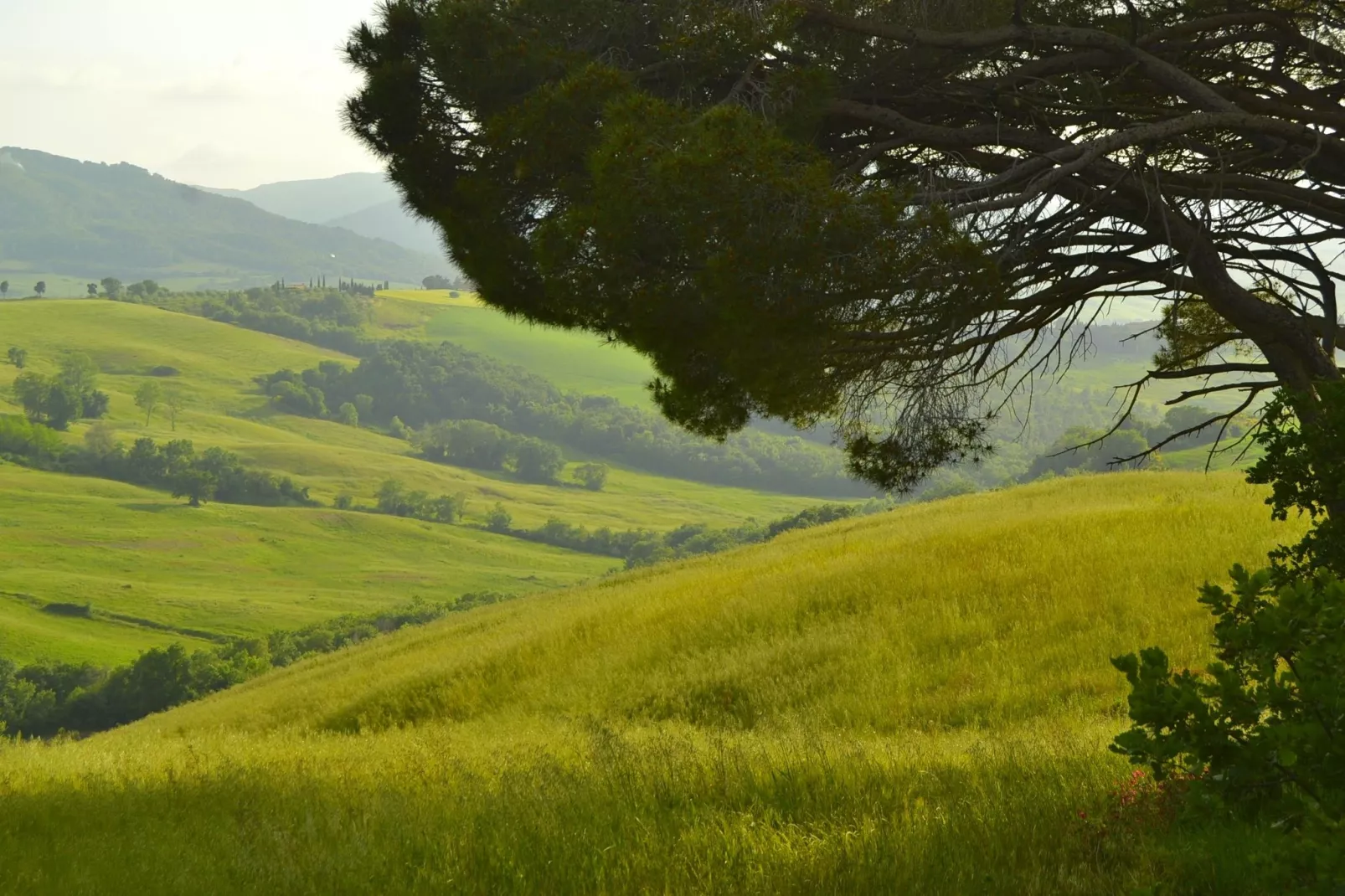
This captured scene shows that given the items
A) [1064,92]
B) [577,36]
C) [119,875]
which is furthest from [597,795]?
[1064,92]

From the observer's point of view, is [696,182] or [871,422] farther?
[871,422]

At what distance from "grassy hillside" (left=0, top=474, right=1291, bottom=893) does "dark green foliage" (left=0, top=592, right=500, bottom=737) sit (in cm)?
6035

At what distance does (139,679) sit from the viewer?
288 ft

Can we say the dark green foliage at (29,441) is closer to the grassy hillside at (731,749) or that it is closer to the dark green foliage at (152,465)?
the dark green foliage at (152,465)

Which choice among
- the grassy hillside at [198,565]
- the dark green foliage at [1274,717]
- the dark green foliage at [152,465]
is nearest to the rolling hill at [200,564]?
the grassy hillside at [198,565]

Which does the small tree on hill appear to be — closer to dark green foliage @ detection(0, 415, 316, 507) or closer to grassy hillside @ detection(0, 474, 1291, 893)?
dark green foliage @ detection(0, 415, 316, 507)

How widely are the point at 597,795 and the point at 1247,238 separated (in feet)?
25.5

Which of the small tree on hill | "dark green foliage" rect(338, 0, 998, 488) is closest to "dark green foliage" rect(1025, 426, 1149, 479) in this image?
"dark green foliage" rect(338, 0, 998, 488)

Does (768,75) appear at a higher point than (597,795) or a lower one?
higher

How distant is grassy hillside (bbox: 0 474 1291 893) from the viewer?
5406 mm

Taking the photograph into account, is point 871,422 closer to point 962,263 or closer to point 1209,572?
point 962,263

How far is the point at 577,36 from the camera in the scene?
10.2 meters

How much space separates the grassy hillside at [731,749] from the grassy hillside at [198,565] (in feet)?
375

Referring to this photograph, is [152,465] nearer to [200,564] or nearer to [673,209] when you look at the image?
[200,564]
